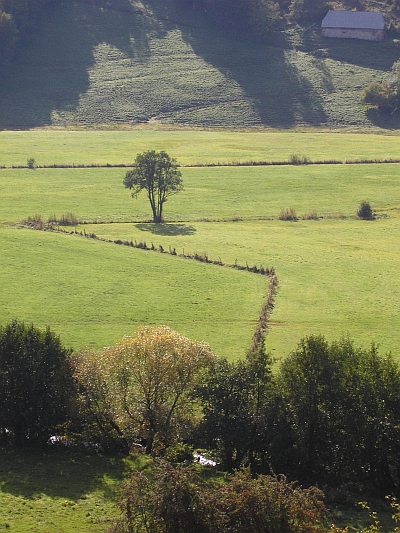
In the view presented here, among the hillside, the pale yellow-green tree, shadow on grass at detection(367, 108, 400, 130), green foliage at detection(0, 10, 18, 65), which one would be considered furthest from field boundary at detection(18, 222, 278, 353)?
green foliage at detection(0, 10, 18, 65)

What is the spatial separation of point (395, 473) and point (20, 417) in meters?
19.2

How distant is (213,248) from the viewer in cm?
7962

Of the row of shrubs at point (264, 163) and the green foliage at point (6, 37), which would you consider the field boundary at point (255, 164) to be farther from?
the green foliage at point (6, 37)

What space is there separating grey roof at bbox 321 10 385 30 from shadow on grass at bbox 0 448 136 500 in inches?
6408

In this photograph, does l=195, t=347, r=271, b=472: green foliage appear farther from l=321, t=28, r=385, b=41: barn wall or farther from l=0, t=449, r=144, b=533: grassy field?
l=321, t=28, r=385, b=41: barn wall

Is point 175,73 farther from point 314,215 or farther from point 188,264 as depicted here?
point 188,264

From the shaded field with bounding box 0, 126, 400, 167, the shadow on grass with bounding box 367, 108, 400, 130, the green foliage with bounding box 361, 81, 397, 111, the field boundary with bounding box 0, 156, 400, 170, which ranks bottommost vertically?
the field boundary with bounding box 0, 156, 400, 170

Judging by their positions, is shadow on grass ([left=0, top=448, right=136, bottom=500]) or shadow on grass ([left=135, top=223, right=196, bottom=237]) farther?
shadow on grass ([left=135, top=223, right=196, bottom=237])

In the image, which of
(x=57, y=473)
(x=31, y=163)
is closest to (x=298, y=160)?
(x=31, y=163)

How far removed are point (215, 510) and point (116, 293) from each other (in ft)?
115

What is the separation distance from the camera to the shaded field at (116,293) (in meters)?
57.2

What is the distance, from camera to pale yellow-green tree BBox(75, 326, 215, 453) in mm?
41562

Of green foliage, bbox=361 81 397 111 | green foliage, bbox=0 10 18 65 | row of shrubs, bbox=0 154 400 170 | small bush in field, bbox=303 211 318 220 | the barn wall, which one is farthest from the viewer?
the barn wall

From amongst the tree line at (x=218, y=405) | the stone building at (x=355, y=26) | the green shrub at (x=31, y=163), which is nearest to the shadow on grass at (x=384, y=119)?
the stone building at (x=355, y=26)
